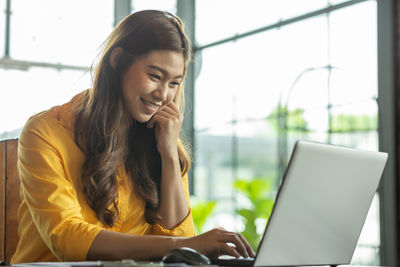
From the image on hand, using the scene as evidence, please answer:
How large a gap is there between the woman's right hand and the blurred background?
8.33 ft

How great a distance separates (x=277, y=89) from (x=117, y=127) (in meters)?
3.55

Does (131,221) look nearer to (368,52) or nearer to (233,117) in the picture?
(368,52)

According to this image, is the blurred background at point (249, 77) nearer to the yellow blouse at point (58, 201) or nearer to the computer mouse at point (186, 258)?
the yellow blouse at point (58, 201)

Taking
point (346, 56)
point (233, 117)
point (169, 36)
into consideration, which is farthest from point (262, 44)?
point (169, 36)

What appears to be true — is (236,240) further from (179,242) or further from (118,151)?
(118,151)

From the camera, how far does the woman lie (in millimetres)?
1620

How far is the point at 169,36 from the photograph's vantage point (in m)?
1.87

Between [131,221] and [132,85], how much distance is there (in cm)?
47

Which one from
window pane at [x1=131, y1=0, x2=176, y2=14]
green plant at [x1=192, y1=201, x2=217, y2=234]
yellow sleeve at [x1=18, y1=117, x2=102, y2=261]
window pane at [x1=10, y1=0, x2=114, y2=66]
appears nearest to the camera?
yellow sleeve at [x1=18, y1=117, x2=102, y2=261]

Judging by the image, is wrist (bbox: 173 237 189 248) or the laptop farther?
wrist (bbox: 173 237 189 248)

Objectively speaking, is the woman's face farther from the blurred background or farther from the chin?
the blurred background

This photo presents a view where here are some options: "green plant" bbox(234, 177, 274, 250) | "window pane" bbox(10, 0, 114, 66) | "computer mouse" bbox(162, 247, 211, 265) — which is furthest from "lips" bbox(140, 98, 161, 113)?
"window pane" bbox(10, 0, 114, 66)

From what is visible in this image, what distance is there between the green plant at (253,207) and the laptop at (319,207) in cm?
396

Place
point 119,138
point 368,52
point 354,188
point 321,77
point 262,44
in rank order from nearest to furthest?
point 354,188 < point 119,138 < point 368,52 < point 321,77 < point 262,44
